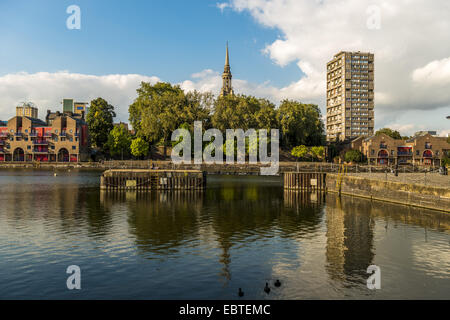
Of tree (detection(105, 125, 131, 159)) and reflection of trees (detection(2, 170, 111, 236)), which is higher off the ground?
tree (detection(105, 125, 131, 159))

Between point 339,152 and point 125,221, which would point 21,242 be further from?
point 339,152

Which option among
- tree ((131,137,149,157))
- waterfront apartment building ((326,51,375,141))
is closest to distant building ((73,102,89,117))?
tree ((131,137,149,157))

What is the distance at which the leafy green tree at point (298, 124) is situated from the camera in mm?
121938

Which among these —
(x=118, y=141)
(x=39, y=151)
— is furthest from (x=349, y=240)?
(x=39, y=151)

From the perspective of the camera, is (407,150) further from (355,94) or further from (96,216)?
(96,216)

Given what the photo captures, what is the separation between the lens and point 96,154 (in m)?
144

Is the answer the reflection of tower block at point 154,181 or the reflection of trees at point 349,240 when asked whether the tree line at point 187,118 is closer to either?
the reflection of tower block at point 154,181

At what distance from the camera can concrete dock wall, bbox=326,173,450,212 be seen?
34631mm

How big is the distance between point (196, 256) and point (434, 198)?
92.6ft

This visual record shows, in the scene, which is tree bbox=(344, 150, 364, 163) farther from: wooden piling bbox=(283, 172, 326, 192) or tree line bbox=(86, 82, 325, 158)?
wooden piling bbox=(283, 172, 326, 192)

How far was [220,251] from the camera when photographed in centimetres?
2100

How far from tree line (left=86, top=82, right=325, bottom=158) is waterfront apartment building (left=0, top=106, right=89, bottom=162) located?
7155mm

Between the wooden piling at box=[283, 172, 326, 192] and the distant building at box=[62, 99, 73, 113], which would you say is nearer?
the wooden piling at box=[283, 172, 326, 192]

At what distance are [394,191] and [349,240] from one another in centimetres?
2103
